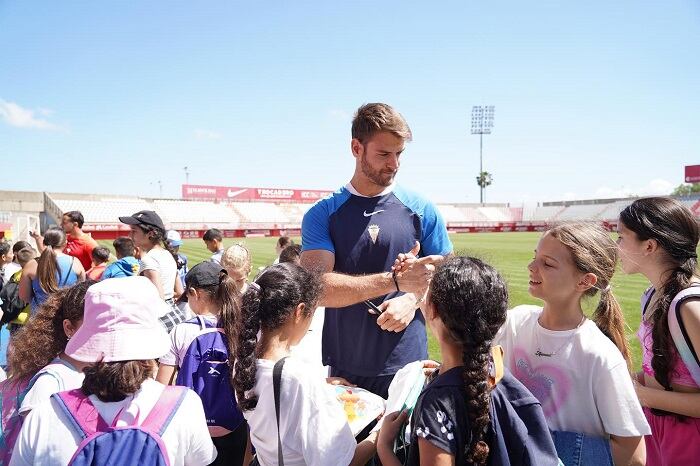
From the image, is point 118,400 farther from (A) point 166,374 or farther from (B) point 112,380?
(A) point 166,374

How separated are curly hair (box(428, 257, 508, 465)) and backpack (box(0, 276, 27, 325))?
21.3 feet

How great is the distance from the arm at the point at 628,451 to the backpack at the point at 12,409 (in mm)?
2593

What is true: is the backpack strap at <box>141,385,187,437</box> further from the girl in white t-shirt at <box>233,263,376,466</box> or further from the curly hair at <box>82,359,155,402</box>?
the girl in white t-shirt at <box>233,263,376,466</box>

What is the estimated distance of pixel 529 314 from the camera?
2346mm

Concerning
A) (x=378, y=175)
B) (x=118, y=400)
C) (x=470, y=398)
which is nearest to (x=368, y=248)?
(x=378, y=175)

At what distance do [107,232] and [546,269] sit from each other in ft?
139

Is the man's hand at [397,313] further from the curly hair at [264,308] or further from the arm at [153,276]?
the arm at [153,276]

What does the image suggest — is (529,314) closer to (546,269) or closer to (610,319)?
(546,269)

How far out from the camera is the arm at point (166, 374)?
3008mm

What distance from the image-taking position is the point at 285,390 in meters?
1.89

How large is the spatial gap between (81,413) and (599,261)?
7.95 feet

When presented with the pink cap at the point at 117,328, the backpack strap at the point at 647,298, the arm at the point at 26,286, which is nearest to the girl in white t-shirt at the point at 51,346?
the pink cap at the point at 117,328

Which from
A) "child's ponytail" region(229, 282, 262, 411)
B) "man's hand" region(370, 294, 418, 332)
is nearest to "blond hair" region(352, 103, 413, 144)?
"man's hand" region(370, 294, 418, 332)

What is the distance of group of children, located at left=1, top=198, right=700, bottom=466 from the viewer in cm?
161
